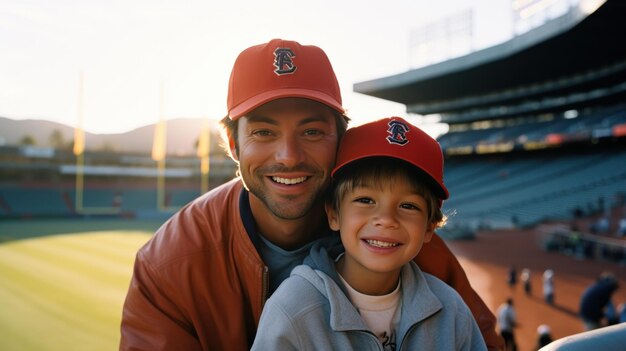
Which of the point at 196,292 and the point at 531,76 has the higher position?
the point at 531,76

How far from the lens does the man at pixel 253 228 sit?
1996mm

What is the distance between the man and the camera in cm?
200

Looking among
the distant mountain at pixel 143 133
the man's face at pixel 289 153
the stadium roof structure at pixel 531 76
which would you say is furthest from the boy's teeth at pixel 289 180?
the distant mountain at pixel 143 133

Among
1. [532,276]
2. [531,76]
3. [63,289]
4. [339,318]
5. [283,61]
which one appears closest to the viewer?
[339,318]

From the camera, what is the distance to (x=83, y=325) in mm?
8742

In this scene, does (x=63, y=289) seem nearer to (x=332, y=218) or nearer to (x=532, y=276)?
(x=332, y=218)

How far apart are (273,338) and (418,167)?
33.5 inches

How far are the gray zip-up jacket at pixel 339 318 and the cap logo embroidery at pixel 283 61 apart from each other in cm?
85

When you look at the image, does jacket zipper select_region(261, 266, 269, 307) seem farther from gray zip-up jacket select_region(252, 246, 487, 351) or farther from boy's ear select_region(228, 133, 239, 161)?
boy's ear select_region(228, 133, 239, 161)

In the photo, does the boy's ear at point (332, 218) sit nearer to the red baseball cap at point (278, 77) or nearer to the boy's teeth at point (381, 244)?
the boy's teeth at point (381, 244)

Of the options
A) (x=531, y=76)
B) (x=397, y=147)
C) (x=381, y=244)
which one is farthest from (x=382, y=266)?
(x=531, y=76)

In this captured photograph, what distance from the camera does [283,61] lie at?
214cm

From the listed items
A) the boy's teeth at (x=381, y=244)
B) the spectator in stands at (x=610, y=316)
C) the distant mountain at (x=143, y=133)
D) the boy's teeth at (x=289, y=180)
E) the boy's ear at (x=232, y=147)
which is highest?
the distant mountain at (x=143, y=133)

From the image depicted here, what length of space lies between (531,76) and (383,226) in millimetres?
32353
